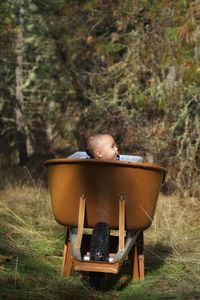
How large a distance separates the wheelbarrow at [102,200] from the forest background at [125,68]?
4380 millimetres

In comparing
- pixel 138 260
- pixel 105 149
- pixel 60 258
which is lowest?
pixel 60 258

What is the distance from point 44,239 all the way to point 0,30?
22.8 ft

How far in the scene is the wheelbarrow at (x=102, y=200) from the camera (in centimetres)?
470

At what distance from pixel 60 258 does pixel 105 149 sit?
1.14 meters

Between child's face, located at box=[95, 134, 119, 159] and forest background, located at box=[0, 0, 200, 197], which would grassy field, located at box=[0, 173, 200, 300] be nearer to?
child's face, located at box=[95, 134, 119, 159]

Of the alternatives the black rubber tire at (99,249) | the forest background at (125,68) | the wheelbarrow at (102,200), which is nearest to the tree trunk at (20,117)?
the forest background at (125,68)

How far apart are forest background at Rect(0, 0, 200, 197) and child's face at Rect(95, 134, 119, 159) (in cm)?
393

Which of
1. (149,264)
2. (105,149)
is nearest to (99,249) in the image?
(105,149)

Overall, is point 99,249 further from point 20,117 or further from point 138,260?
point 20,117

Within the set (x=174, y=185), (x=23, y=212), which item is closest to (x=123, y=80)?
(x=174, y=185)

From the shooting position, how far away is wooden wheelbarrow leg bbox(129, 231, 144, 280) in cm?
524

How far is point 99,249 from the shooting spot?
466cm

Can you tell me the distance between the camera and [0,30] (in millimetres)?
12359

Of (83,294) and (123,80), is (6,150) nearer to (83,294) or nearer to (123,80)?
(123,80)
